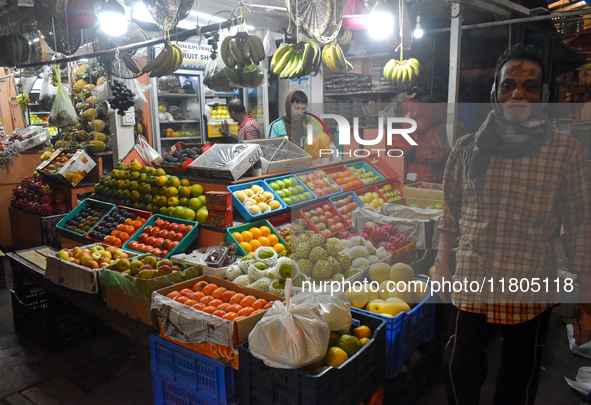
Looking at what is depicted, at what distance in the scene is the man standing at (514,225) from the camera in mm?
1572

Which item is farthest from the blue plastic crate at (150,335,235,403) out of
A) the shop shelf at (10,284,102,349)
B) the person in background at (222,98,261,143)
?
the person in background at (222,98,261,143)

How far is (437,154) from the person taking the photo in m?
4.67

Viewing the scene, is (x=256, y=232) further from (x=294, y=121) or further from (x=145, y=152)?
(x=145, y=152)

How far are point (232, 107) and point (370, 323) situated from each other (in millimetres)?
4499

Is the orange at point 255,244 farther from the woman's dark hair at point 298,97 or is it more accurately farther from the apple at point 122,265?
the woman's dark hair at point 298,97

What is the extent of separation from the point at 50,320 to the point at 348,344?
247cm

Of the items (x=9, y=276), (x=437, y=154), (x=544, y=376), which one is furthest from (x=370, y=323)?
(x=9, y=276)

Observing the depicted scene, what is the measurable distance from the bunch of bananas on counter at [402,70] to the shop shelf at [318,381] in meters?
4.20

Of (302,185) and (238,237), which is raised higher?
(302,185)

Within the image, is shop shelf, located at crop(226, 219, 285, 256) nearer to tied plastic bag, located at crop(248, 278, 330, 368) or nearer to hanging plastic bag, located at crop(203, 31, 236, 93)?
tied plastic bag, located at crop(248, 278, 330, 368)

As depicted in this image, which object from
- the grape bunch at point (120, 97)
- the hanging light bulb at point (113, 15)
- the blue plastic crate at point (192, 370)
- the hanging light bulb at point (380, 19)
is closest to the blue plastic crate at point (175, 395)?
the blue plastic crate at point (192, 370)

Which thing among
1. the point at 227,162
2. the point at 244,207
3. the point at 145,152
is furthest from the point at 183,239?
the point at 145,152

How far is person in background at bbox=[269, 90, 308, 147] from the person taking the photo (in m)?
4.62

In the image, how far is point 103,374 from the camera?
9.50ft
